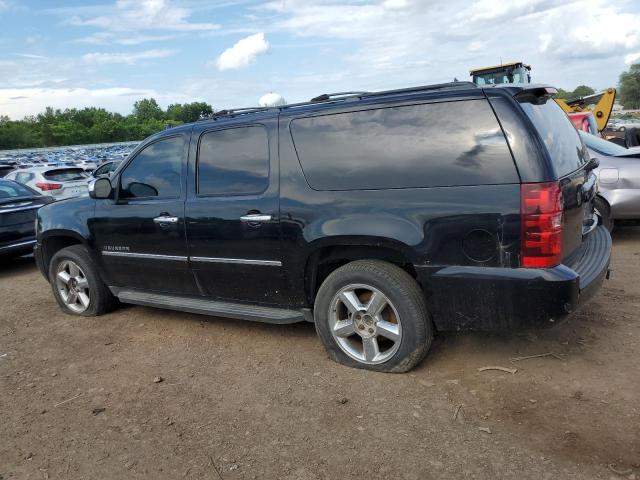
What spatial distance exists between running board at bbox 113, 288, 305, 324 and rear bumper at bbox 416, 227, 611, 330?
3.69 ft

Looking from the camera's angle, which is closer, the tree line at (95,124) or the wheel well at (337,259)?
the wheel well at (337,259)

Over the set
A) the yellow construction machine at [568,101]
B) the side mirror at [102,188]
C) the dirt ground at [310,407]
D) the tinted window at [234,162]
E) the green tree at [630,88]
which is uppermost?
the green tree at [630,88]

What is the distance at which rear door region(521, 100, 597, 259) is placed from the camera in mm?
3344

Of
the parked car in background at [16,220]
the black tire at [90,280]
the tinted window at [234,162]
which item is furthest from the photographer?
the parked car in background at [16,220]

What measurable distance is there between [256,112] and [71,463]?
8.74ft

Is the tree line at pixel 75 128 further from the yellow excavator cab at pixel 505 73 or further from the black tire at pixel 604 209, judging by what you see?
the black tire at pixel 604 209

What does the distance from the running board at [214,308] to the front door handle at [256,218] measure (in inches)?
27.2

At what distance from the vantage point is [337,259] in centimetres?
391

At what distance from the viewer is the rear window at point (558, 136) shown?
132 inches

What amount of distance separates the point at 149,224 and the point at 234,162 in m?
1.00

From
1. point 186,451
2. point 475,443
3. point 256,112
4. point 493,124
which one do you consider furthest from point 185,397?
point 493,124

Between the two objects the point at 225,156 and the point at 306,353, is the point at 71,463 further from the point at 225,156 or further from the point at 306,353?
the point at 225,156

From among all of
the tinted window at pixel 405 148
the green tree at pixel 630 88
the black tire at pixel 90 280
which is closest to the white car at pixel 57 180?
the black tire at pixel 90 280

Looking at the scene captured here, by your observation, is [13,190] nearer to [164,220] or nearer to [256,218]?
[164,220]
